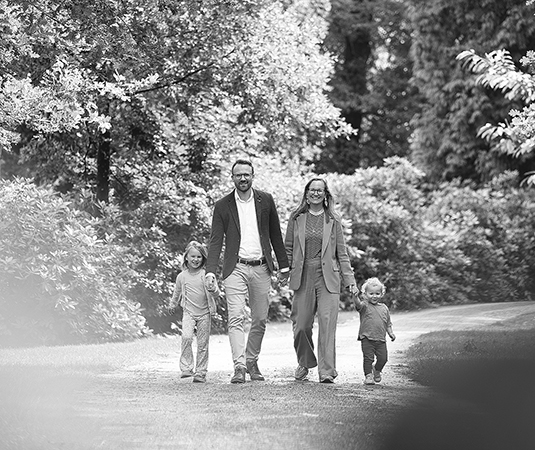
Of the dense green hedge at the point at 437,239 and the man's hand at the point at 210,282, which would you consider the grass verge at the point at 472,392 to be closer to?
the man's hand at the point at 210,282

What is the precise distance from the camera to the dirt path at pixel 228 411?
747cm

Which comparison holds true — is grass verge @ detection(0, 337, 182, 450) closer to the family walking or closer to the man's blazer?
the family walking

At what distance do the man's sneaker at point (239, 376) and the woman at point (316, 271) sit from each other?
2.12 ft

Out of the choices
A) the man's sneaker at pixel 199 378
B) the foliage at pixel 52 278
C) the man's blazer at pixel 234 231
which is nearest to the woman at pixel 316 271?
the man's blazer at pixel 234 231

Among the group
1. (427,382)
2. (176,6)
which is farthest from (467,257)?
(427,382)

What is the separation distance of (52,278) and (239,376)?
4.87m

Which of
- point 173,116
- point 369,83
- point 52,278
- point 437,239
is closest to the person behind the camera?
point 52,278

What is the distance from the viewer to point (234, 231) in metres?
10.6

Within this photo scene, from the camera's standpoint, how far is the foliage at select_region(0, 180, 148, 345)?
48.1 ft

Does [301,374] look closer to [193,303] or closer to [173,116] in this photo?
[193,303]

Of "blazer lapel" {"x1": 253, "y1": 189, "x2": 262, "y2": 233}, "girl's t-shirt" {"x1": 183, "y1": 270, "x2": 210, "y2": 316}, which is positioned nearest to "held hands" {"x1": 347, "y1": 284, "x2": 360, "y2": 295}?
"blazer lapel" {"x1": 253, "y1": 189, "x2": 262, "y2": 233}

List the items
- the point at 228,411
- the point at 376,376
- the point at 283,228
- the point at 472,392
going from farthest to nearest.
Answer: the point at 283,228 → the point at 376,376 → the point at 472,392 → the point at 228,411

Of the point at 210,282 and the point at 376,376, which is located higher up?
the point at 210,282

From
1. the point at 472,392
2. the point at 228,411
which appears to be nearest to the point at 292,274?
the point at 472,392
